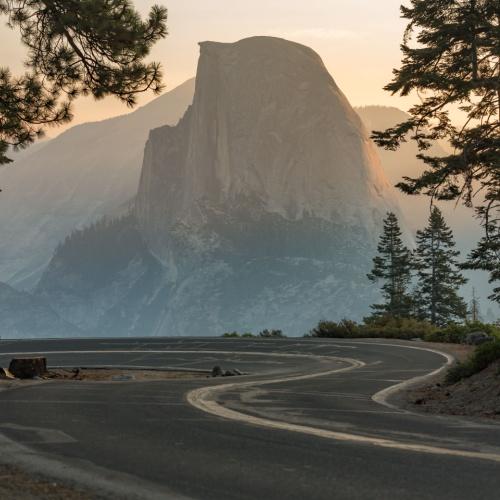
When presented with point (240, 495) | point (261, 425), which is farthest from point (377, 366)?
point (240, 495)

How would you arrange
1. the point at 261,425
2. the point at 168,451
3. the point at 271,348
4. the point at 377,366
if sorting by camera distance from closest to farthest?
the point at 168,451 → the point at 261,425 → the point at 377,366 → the point at 271,348

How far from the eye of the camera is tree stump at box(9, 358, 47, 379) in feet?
68.9

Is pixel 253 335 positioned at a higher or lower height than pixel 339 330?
lower

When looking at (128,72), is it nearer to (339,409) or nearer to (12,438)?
(339,409)

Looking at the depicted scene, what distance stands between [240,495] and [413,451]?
2105mm

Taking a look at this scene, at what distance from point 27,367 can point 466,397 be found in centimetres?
1349

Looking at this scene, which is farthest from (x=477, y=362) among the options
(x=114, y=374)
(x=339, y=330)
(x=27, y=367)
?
(x=339, y=330)

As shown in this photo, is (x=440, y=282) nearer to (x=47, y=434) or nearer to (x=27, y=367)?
(x=27, y=367)

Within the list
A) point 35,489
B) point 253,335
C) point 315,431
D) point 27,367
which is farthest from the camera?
point 253,335

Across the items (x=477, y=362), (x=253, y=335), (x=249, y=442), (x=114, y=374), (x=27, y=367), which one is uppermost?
(x=253, y=335)

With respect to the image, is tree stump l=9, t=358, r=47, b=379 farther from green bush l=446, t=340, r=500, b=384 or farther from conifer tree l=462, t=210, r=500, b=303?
conifer tree l=462, t=210, r=500, b=303

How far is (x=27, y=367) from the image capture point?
2142 centimetres

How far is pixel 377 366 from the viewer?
74.6 ft

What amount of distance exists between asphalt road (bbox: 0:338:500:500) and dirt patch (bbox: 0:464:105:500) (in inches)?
7.1
